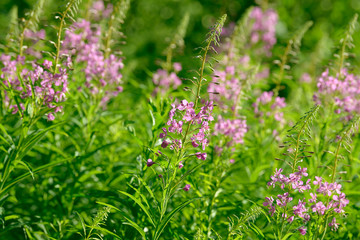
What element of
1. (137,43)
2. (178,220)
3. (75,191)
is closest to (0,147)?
(75,191)

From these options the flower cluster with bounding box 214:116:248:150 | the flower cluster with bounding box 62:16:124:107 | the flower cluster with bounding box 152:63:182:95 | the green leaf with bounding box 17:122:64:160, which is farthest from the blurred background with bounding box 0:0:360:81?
the green leaf with bounding box 17:122:64:160

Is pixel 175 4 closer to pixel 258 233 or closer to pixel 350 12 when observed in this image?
pixel 350 12

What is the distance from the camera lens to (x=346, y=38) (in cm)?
470

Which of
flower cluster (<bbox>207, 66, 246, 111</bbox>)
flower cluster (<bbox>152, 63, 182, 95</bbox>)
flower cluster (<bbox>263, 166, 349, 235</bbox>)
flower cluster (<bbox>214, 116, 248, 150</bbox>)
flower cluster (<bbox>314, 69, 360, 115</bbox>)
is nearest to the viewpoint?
flower cluster (<bbox>263, 166, 349, 235</bbox>)

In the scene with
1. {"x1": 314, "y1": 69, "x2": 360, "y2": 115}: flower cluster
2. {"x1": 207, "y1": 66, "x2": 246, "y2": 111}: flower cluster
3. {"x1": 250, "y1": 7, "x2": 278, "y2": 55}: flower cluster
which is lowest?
{"x1": 207, "y1": 66, "x2": 246, "y2": 111}: flower cluster

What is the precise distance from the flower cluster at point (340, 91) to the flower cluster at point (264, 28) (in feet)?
12.8

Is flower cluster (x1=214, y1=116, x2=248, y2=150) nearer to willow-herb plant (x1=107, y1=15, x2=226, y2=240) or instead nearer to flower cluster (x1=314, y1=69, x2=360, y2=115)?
flower cluster (x1=314, y1=69, x2=360, y2=115)

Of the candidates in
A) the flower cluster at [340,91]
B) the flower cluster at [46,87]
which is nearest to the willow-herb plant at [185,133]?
the flower cluster at [46,87]

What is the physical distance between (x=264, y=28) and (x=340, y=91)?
15.4 ft

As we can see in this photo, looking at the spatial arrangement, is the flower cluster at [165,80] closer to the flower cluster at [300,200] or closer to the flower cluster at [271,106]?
the flower cluster at [271,106]

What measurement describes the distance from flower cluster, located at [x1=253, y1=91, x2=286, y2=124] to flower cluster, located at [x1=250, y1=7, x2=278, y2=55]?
329cm

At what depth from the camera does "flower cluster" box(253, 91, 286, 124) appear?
17.6ft

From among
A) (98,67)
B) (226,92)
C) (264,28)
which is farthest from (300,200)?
(264,28)

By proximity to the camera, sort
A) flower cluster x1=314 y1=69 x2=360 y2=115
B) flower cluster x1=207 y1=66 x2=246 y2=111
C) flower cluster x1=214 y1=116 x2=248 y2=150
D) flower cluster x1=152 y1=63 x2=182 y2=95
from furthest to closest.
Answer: flower cluster x1=152 y1=63 x2=182 y2=95
flower cluster x1=207 y1=66 x2=246 y2=111
flower cluster x1=314 y1=69 x2=360 y2=115
flower cluster x1=214 y1=116 x2=248 y2=150
